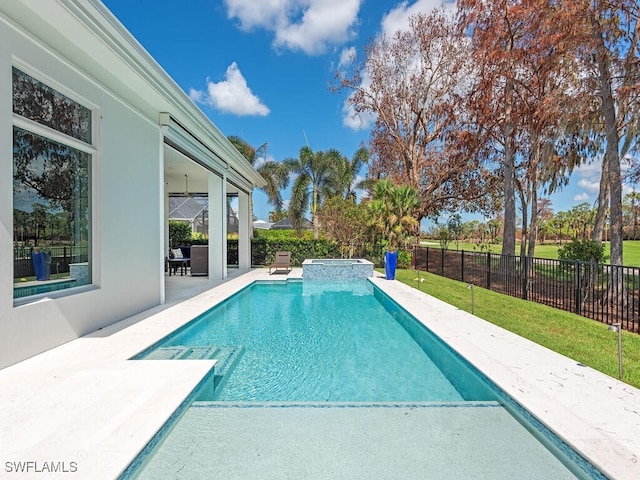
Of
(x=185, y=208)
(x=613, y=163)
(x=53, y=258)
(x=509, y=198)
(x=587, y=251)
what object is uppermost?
(x=613, y=163)

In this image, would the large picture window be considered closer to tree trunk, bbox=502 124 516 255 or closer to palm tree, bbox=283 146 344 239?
tree trunk, bbox=502 124 516 255

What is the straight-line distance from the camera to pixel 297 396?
12.4 feet

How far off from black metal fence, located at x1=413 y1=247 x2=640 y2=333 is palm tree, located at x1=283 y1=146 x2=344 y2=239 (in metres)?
14.5

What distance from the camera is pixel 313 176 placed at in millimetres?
26344

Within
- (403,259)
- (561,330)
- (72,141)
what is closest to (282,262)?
(403,259)

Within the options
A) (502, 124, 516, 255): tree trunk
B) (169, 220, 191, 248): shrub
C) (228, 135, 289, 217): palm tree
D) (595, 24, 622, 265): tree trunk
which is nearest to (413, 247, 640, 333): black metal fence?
(595, 24, 622, 265): tree trunk

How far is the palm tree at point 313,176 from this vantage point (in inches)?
1017

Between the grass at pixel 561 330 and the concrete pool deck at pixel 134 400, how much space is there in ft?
1.16

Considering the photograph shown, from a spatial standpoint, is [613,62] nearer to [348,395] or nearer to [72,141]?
[348,395]

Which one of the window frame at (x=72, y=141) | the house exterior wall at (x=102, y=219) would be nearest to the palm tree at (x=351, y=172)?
the house exterior wall at (x=102, y=219)

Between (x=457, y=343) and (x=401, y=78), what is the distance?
1841 cm

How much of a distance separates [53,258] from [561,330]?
7823 mm

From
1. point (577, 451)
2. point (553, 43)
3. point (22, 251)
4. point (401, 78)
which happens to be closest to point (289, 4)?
point (401, 78)

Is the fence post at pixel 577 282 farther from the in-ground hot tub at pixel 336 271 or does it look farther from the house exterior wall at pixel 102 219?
the house exterior wall at pixel 102 219
